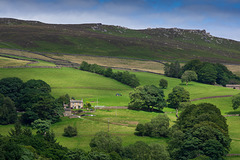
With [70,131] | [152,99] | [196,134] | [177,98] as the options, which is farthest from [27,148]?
[177,98]

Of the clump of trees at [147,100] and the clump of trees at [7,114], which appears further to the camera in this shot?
the clump of trees at [147,100]

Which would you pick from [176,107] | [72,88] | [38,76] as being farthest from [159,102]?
[38,76]

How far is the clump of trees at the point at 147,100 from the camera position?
5128 inches

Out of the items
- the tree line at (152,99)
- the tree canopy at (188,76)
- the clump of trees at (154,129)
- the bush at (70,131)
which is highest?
the tree canopy at (188,76)

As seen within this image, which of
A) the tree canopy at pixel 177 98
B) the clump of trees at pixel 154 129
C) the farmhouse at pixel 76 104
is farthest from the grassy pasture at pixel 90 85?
the clump of trees at pixel 154 129

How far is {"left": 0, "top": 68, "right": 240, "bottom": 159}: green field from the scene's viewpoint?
313 feet

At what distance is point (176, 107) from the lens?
14038cm

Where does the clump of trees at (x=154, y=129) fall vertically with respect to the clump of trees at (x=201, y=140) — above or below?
below

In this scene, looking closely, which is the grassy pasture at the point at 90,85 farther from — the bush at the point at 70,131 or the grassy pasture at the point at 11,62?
the bush at the point at 70,131

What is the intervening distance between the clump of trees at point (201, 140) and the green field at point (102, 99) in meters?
6.01

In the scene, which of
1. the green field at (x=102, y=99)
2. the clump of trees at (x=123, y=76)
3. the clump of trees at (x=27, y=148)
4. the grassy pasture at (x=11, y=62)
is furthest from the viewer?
the grassy pasture at (x=11, y=62)

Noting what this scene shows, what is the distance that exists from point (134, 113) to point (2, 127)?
43037 mm

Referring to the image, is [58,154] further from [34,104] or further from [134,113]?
[134,113]

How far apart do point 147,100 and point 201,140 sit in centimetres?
5393
